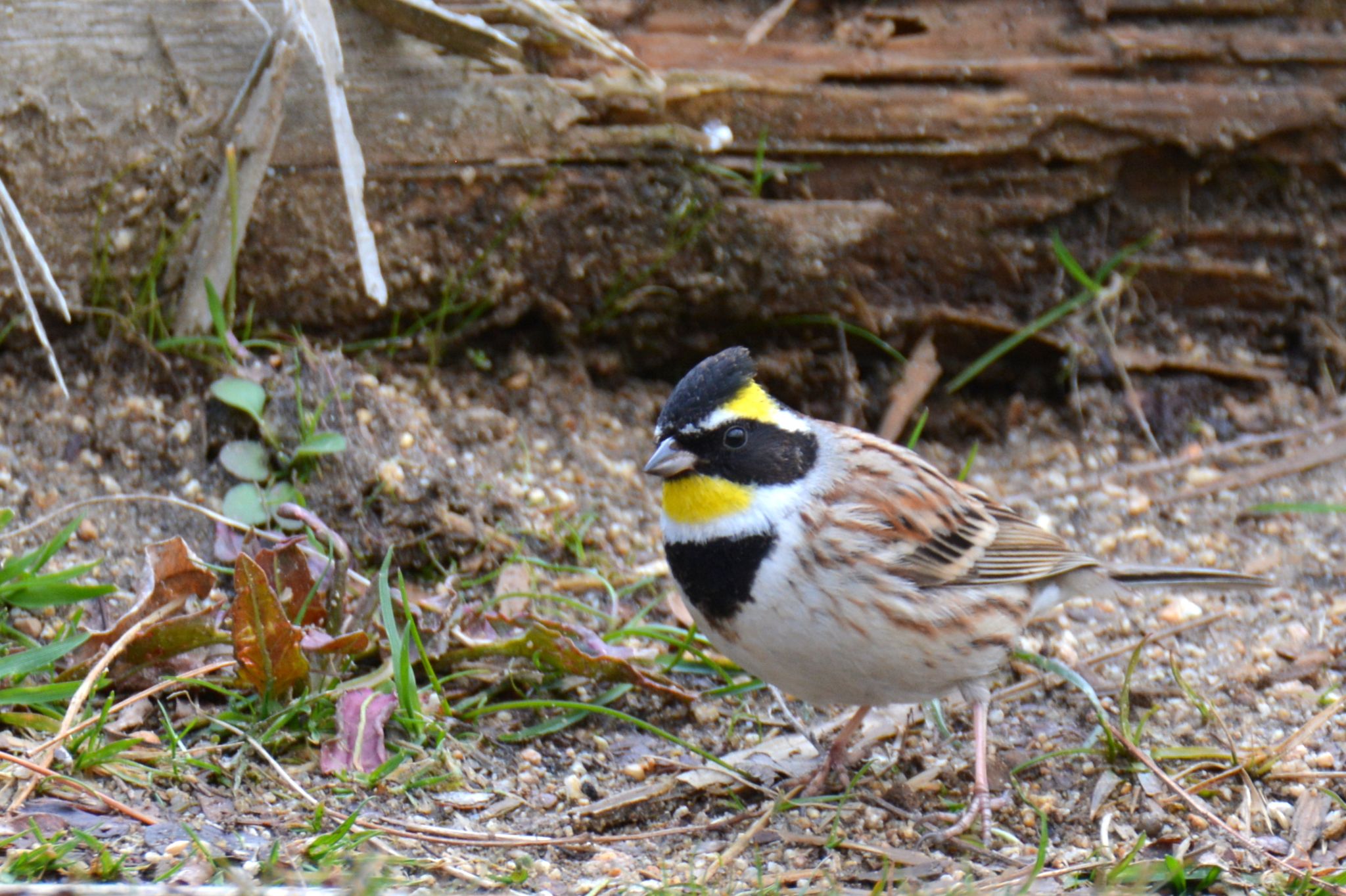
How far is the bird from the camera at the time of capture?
4133 mm

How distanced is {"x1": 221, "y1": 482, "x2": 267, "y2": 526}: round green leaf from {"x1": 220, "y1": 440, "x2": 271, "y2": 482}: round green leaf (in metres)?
0.08

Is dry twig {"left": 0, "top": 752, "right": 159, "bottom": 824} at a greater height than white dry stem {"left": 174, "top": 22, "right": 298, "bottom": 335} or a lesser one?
lesser

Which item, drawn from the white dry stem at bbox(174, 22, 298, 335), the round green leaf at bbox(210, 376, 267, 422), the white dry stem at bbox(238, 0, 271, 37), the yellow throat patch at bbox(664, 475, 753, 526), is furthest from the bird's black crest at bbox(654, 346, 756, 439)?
the white dry stem at bbox(238, 0, 271, 37)

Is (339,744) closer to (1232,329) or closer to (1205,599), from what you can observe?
(1205,599)

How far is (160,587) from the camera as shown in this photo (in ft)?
14.1

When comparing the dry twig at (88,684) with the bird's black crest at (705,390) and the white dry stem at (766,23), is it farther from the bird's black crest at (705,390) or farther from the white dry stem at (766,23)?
the white dry stem at (766,23)

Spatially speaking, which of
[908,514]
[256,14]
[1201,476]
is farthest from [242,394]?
[1201,476]

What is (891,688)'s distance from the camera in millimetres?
4254

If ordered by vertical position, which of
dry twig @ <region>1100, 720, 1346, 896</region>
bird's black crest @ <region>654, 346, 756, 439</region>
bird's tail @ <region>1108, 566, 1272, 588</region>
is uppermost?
bird's black crest @ <region>654, 346, 756, 439</region>

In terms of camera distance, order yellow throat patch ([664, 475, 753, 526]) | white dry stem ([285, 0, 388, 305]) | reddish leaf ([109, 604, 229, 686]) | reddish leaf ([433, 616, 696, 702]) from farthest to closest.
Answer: white dry stem ([285, 0, 388, 305]) → reddish leaf ([433, 616, 696, 702]) → yellow throat patch ([664, 475, 753, 526]) → reddish leaf ([109, 604, 229, 686])

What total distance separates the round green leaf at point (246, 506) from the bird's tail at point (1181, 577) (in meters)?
2.94

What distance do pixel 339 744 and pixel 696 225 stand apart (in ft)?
9.21

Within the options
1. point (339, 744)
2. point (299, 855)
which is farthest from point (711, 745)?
point (299, 855)

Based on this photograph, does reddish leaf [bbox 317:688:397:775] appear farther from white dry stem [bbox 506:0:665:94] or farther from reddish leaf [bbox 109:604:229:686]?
white dry stem [bbox 506:0:665:94]
